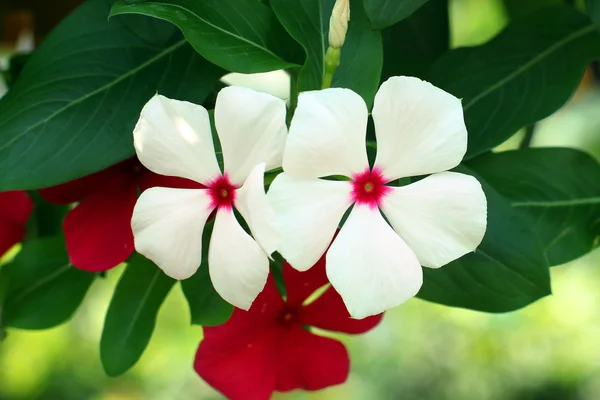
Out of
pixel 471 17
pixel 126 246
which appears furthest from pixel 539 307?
pixel 126 246

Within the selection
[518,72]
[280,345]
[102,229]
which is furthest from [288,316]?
[518,72]

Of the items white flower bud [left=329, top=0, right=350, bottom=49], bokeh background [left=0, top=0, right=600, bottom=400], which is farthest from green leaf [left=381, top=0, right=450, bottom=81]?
bokeh background [left=0, top=0, right=600, bottom=400]

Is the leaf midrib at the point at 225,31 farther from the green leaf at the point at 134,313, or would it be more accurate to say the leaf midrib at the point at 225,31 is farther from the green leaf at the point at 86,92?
the green leaf at the point at 134,313

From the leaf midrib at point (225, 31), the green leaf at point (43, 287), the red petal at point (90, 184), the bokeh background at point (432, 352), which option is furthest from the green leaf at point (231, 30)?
the bokeh background at point (432, 352)

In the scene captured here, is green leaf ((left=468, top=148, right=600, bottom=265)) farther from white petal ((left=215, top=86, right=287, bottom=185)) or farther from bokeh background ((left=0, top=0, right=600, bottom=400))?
bokeh background ((left=0, top=0, right=600, bottom=400))

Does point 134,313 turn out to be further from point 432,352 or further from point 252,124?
point 432,352

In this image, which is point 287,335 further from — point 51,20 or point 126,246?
point 51,20
